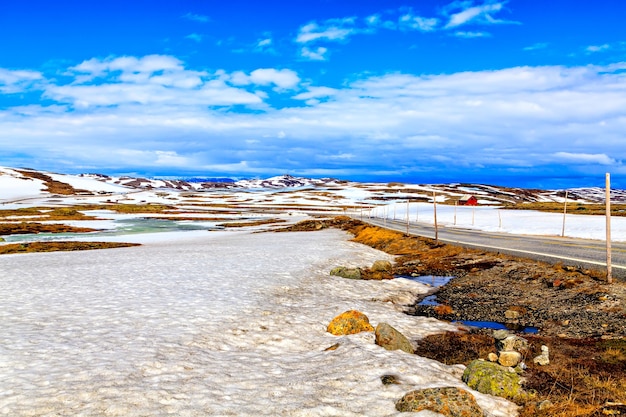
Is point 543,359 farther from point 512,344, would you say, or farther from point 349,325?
point 349,325

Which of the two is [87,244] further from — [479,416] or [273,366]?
[479,416]

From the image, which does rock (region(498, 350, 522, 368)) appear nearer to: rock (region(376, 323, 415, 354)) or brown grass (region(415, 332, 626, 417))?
brown grass (region(415, 332, 626, 417))

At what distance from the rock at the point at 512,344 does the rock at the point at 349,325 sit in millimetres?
4174

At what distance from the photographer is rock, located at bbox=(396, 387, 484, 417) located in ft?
28.5

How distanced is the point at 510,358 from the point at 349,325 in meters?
5.31

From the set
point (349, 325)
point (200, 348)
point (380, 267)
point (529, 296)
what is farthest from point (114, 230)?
point (529, 296)

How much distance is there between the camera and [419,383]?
1049 centimetres

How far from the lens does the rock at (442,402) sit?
8.67 m

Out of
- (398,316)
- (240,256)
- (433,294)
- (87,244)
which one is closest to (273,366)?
(398,316)

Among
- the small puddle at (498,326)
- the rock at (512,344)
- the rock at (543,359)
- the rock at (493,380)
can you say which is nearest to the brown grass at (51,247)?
the small puddle at (498,326)

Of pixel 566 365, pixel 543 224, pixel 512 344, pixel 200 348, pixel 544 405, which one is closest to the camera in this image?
pixel 544 405

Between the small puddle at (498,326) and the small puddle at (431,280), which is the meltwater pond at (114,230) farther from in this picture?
the small puddle at (498,326)

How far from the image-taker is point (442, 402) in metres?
8.81

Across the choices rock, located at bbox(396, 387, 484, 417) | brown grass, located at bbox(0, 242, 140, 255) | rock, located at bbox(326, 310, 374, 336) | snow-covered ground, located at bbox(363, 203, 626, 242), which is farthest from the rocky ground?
brown grass, located at bbox(0, 242, 140, 255)
